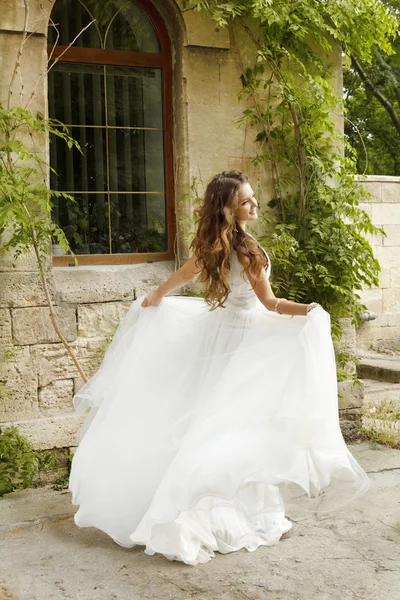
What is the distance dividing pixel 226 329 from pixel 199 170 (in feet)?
5.85

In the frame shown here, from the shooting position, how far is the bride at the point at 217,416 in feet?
10.6

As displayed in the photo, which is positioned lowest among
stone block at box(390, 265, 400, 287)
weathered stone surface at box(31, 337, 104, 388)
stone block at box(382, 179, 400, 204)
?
weathered stone surface at box(31, 337, 104, 388)

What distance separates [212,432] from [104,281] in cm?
191

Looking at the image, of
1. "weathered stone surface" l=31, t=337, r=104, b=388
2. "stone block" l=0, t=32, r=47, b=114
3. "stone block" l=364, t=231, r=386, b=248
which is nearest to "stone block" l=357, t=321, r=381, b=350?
"stone block" l=364, t=231, r=386, b=248

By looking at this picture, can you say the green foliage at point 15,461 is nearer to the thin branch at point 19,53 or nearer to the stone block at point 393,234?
the thin branch at point 19,53

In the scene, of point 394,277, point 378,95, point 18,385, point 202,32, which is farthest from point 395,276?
point 378,95

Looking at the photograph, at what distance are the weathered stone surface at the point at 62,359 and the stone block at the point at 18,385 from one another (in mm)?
53

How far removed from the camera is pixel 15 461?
4.41 m

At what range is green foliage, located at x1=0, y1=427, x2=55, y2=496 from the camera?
441cm

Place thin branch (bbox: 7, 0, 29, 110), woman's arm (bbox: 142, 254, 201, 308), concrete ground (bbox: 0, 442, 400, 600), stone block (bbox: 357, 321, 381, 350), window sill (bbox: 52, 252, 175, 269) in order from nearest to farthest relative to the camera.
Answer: concrete ground (bbox: 0, 442, 400, 600) < woman's arm (bbox: 142, 254, 201, 308) < thin branch (bbox: 7, 0, 29, 110) < window sill (bbox: 52, 252, 175, 269) < stone block (bbox: 357, 321, 381, 350)

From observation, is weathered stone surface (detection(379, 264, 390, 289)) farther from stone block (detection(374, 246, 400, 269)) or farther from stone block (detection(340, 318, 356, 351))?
stone block (detection(340, 318, 356, 351))

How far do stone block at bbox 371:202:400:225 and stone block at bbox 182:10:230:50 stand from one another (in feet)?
15.8

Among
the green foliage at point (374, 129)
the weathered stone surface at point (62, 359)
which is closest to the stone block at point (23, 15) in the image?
the weathered stone surface at point (62, 359)

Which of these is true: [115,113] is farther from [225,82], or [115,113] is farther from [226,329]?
[226,329]
